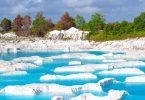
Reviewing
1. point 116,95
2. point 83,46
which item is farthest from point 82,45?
point 116,95

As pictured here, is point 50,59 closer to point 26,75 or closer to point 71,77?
point 26,75

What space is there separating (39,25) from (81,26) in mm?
9876

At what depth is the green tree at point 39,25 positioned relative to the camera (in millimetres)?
96562

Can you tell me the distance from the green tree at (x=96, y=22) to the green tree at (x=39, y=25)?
45.9 ft

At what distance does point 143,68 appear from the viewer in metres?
35.4

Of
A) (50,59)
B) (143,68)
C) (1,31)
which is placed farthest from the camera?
(1,31)

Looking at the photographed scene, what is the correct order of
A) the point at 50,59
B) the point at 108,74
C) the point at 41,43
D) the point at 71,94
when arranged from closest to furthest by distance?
the point at 71,94
the point at 108,74
the point at 50,59
the point at 41,43

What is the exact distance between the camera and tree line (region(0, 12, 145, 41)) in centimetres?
7844

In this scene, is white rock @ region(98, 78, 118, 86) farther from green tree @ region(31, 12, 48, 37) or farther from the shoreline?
green tree @ region(31, 12, 48, 37)

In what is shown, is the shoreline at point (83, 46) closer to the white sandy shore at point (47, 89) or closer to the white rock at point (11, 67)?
the white rock at point (11, 67)

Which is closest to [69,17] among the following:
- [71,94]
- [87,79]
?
[87,79]

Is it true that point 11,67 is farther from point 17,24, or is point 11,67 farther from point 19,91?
point 17,24

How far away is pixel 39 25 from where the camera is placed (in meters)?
96.7

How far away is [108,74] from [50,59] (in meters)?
12.5
